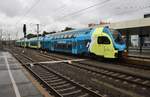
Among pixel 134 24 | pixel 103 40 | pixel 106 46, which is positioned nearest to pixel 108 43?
pixel 106 46

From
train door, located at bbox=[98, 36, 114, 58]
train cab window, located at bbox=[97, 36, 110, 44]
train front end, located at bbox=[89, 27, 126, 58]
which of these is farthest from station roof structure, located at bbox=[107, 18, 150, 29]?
train door, located at bbox=[98, 36, 114, 58]

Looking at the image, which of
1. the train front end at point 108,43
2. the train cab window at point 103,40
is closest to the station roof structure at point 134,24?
the train front end at point 108,43

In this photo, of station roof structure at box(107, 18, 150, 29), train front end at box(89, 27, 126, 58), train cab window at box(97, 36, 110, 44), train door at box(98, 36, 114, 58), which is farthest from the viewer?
station roof structure at box(107, 18, 150, 29)

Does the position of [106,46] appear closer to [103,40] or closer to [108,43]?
[108,43]

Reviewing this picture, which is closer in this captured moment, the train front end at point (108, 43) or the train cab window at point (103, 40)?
the train front end at point (108, 43)

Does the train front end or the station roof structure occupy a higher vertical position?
the station roof structure

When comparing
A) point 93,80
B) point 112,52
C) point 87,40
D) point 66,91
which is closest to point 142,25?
point 87,40

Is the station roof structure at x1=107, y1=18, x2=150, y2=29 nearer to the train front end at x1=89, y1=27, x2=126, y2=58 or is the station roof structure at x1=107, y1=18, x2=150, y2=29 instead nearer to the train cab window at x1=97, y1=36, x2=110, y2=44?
the train front end at x1=89, y1=27, x2=126, y2=58

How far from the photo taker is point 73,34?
1262 inches

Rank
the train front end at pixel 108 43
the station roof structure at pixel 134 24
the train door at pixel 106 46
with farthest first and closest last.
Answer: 1. the station roof structure at pixel 134 24
2. the train door at pixel 106 46
3. the train front end at pixel 108 43

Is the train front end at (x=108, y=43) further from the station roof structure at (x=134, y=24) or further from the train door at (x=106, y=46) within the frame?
the station roof structure at (x=134, y=24)

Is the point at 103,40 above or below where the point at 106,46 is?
above

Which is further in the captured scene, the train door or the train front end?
the train door

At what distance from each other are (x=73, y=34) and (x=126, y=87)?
67.8 feet
